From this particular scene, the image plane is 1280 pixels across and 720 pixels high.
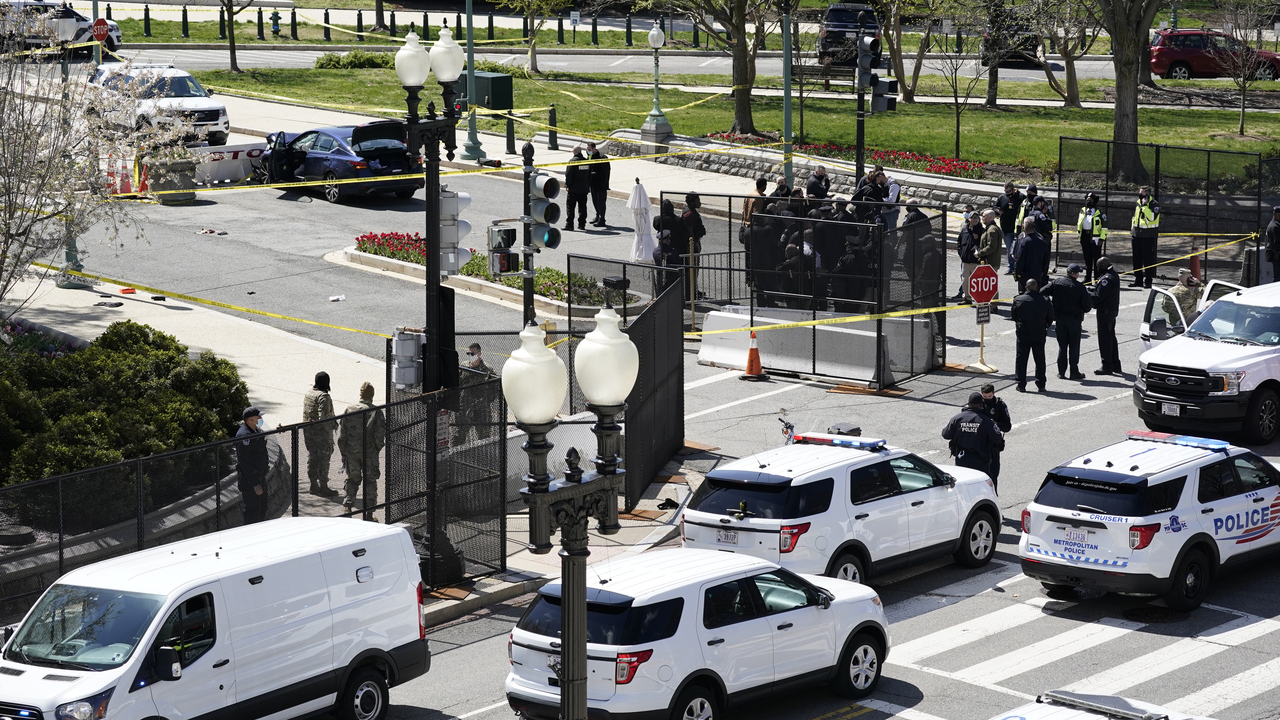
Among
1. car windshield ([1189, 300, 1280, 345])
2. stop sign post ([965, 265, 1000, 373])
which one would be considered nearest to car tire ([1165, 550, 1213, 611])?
car windshield ([1189, 300, 1280, 345])


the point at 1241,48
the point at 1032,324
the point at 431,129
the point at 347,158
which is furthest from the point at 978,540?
the point at 1241,48

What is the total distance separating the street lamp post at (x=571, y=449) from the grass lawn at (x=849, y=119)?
29136 millimetres

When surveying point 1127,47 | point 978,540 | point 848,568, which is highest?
point 1127,47

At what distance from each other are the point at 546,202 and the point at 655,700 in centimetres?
773

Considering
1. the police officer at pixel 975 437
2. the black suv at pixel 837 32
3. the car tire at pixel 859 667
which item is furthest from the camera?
the black suv at pixel 837 32

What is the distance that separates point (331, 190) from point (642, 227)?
9985 millimetres

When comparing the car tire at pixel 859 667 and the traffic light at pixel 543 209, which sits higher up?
the traffic light at pixel 543 209

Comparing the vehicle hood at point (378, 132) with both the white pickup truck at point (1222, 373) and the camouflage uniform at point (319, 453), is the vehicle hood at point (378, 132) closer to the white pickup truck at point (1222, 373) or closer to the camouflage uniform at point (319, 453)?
the white pickup truck at point (1222, 373)

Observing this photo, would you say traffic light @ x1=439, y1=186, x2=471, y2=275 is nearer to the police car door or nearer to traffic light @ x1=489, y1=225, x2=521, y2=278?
traffic light @ x1=489, y1=225, x2=521, y2=278

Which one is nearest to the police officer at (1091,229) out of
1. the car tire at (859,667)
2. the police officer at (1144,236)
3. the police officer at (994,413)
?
the police officer at (1144,236)

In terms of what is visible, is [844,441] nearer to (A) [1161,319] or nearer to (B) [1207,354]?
(B) [1207,354]

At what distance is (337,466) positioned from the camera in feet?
50.8

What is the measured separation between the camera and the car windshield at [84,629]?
11.1m

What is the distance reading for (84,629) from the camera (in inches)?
444
